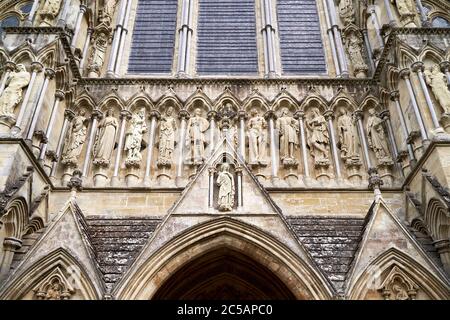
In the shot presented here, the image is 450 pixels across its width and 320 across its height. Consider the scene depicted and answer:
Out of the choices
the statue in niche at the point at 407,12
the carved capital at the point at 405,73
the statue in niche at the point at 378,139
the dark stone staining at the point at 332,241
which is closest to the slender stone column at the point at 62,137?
the dark stone staining at the point at 332,241

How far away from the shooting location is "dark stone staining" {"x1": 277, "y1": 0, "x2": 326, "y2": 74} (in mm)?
13391

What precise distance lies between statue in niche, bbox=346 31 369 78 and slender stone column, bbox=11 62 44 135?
8832 mm

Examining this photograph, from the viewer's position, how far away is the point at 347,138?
11273mm

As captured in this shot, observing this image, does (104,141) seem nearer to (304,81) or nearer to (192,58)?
(192,58)

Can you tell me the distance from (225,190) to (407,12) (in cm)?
773

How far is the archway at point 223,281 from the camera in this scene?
8.78m

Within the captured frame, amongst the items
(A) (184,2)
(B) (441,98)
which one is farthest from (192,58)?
(B) (441,98)

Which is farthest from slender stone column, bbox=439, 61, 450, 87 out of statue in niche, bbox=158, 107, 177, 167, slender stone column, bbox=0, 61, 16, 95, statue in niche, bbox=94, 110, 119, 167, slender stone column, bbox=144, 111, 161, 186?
slender stone column, bbox=0, 61, 16, 95

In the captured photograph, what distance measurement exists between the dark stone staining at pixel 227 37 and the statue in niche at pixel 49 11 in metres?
4.36

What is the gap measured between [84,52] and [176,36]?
3.02m

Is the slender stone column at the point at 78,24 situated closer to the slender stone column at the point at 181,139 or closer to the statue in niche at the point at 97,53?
the statue in niche at the point at 97,53

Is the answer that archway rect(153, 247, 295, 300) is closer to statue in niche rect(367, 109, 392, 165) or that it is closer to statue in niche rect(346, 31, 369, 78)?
statue in niche rect(367, 109, 392, 165)

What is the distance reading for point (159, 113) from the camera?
38.3ft
